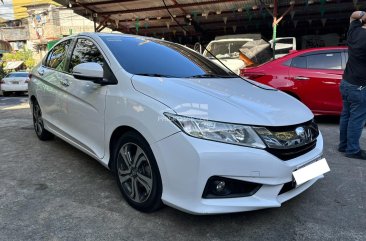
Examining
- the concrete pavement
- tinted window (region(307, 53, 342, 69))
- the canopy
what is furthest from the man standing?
the canopy

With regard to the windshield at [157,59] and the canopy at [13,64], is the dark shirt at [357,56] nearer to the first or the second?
the windshield at [157,59]

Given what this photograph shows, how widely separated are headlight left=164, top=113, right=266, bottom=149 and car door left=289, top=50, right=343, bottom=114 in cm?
417

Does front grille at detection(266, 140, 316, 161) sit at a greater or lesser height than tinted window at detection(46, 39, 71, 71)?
lesser

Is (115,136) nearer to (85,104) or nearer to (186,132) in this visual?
(85,104)

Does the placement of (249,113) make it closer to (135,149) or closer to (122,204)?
(135,149)

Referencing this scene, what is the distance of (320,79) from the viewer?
19.9 ft

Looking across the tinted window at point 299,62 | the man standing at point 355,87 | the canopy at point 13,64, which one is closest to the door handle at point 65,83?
the man standing at point 355,87

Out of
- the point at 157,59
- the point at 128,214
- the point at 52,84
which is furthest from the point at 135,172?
the point at 52,84

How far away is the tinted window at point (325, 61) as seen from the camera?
20.0 feet

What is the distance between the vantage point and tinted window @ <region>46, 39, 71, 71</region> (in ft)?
13.8

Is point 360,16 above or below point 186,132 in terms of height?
above

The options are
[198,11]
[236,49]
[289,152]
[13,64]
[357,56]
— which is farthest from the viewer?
[13,64]

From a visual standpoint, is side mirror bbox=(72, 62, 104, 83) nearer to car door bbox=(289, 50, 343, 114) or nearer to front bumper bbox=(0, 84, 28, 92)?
car door bbox=(289, 50, 343, 114)

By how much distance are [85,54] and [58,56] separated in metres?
0.87
